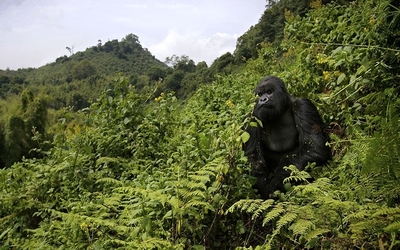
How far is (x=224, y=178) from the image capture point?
212 centimetres

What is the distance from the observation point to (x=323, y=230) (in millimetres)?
1312

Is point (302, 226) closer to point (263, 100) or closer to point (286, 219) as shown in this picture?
point (286, 219)

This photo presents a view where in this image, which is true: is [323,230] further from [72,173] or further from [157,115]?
[157,115]

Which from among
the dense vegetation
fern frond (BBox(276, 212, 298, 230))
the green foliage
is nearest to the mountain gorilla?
the dense vegetation

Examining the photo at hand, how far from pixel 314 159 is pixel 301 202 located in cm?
65

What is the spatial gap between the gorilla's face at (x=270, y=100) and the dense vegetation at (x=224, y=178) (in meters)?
0.23

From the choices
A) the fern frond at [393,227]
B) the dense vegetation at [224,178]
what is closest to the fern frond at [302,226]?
the dense vegetation at [224,178]

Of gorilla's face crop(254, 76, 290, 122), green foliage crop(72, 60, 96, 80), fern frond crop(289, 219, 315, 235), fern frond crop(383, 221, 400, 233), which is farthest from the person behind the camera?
green foliage crop(72, 60, 96, 80)

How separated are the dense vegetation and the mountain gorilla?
4.9 inches

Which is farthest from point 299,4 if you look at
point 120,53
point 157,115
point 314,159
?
point 120,53

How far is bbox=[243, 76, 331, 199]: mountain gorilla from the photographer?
249 cm

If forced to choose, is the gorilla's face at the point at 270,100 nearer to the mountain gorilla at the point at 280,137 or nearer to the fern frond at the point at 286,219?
the mountain gorilla at the point at 280,137

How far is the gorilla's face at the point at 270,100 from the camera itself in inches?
102

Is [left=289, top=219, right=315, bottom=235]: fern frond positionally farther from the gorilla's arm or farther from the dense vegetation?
the gorilla's arm
